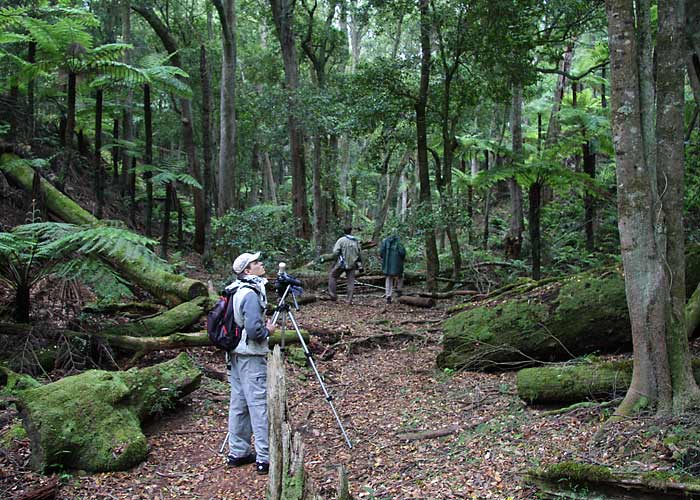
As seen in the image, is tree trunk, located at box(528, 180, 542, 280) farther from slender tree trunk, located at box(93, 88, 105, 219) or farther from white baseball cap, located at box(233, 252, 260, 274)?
slender tree trunk, located at box(93, 88, 105, 219)

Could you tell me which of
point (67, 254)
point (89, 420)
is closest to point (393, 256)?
point (67, 254)

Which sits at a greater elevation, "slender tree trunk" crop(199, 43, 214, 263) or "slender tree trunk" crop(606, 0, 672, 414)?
"slender tree trunk" crop(199, 43, 214, 263)

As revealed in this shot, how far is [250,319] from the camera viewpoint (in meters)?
5.29

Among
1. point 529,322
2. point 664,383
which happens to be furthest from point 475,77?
point 664,383

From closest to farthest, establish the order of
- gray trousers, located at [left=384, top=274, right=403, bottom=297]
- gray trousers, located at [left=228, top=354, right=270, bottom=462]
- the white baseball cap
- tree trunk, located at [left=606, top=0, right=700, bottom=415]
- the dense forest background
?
tree trunk, located at [left=606, top=0, right=700, bottom=415], the dense forest background, gray trousers, located at [left=228, top=354, right=270, bottom=462], the white baseball cap, gray trousers, located at [left=384, top=274, right=403, bottom=297]

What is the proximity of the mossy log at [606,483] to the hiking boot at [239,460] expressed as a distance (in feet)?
8.44

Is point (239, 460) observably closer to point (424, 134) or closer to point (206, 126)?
point (424, 134)

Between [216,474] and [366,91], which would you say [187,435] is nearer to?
[216,474]

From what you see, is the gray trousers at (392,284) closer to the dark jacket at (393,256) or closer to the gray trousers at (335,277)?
the dark jacket at (393,256)

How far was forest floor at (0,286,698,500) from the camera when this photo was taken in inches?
190

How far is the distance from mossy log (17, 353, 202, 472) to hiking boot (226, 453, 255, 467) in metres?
0.81

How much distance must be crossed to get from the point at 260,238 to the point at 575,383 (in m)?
10.2

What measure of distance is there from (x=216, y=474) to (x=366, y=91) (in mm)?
10334

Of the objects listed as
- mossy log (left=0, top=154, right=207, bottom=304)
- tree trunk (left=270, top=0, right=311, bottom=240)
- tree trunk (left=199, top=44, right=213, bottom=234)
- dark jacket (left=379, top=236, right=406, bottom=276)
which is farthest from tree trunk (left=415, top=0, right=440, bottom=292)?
tree trunk (left=199, top=44, right=213, bottom=234)
